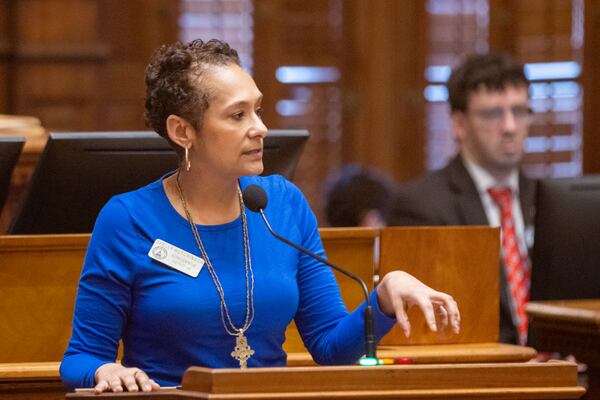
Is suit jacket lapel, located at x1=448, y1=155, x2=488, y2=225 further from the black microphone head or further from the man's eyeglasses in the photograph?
the black microphone head

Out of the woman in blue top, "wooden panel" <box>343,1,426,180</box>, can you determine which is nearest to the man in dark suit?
the woman in blue top

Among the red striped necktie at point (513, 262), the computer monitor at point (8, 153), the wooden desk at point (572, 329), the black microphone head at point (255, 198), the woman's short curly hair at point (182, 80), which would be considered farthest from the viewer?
the red striped necktie at point (513, 262)

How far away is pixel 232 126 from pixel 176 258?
28 cm

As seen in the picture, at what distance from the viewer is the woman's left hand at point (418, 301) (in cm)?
187

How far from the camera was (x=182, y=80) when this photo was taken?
222 centimetres

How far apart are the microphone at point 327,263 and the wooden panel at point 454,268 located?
0.53 m

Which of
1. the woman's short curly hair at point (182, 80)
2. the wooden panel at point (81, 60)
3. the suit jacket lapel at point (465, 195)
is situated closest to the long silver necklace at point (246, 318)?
the woman's short curly hair at point (182, 80)

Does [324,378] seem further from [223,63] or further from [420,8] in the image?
[420,8]

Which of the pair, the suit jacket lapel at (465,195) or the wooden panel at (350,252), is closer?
the wooden panel at (350,252)

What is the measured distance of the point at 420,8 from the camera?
6.80 m

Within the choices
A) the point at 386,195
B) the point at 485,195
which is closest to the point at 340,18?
the point at 386,195

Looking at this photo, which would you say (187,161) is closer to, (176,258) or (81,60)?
(176,258)

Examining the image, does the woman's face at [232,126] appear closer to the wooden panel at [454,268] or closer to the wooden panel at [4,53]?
the wooden panel at [454,268]

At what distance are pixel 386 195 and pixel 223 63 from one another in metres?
2.82
